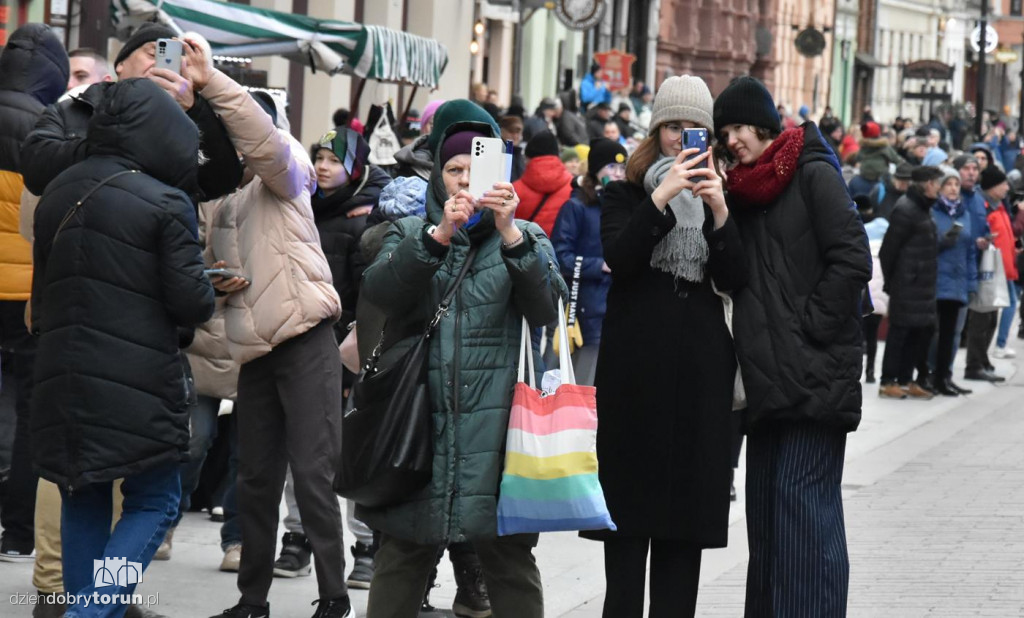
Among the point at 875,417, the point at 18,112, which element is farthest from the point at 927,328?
the point at 18,112

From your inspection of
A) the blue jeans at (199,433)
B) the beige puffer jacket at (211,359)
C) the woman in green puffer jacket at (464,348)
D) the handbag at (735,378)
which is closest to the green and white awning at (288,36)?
the blue jeans at (199,433)

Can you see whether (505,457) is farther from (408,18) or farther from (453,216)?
(408,18)

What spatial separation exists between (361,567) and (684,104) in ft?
9.54

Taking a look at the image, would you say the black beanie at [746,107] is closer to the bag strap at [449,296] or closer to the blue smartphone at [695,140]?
the blue smartphone at [695,140]

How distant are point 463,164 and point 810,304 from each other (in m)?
1.25

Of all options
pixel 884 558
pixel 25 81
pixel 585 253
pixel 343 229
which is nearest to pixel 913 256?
pixel 585 253

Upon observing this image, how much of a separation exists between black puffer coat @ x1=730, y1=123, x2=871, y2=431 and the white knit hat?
36cm

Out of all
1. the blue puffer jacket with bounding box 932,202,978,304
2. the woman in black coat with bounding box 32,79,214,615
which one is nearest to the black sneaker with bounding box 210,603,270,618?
the woman in black coat with bounding box 32,79,214,615

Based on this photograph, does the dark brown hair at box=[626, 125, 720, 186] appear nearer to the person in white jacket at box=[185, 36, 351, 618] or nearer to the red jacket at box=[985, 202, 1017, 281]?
the person in white jacket at box=[185, 36, 351, 618]

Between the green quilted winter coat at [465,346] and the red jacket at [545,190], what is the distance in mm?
5798

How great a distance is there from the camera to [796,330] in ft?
20.5

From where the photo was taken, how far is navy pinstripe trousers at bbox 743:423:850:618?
20.9 feet

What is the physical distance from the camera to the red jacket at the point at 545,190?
462 inches

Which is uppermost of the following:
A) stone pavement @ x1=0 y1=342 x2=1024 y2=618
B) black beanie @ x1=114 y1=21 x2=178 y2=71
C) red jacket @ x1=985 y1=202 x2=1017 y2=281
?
black beanie @ x1=114 y1=21 x2=178 y2=71
